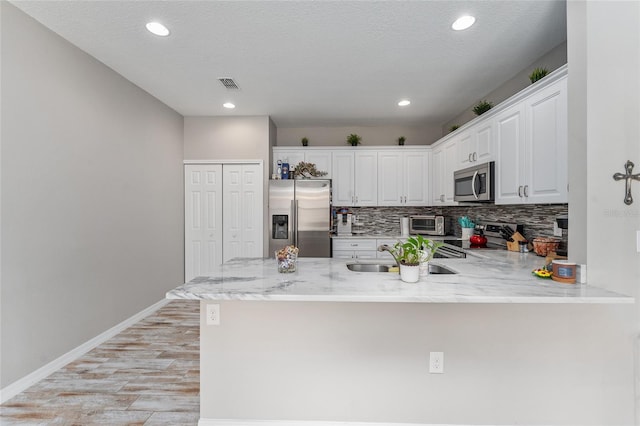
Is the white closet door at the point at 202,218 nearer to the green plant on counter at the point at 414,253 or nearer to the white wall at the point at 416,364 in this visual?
the white wall at the point at 416,364

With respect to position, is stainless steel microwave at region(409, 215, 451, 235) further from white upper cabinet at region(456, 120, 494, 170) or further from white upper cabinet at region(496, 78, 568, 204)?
white upper cabinet at region(496, 78, 568, 204)

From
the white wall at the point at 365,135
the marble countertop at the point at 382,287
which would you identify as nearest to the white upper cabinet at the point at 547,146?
the marble countertop at the point at 382,287

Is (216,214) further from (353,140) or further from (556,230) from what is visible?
(556,230)

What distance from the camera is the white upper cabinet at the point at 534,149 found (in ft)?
7.47

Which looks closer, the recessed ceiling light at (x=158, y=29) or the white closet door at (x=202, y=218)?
the recessed ceiling light at (x=158, y=29)

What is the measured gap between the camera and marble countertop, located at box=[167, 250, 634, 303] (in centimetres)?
148

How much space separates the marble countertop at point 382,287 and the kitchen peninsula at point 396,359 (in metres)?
0.03

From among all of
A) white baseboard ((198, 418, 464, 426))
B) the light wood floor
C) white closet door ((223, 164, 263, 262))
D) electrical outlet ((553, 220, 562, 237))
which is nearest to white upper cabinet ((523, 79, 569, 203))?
electrical outlet ((553, 220, 562, 237))

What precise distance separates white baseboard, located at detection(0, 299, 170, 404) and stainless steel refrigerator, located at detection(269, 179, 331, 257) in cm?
216

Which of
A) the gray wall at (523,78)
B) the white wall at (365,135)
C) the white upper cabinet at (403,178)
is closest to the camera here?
the gray wall at (523,78)

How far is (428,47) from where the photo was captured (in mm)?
2680

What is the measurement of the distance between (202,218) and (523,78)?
4.35 metres

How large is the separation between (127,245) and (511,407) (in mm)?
3671

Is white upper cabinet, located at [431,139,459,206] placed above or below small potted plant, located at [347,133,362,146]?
below
